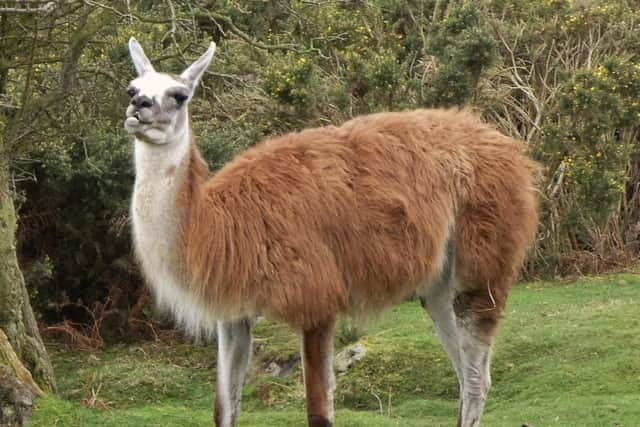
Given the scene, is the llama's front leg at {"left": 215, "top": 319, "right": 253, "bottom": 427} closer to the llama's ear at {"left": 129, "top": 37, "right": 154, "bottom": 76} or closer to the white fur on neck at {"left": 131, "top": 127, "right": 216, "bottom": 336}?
the white fur on neck at {"left": 131, "top": 127, "right": 216, "bottom": 336}

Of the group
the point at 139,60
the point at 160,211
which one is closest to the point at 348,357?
the point at 160,211

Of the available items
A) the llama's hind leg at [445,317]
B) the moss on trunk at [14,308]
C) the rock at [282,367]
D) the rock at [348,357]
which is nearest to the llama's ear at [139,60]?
the moss on trunk at [14,308]

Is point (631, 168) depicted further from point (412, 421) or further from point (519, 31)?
point (412, 421)

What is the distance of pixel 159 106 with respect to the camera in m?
4.69

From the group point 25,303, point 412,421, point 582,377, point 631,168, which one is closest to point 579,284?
point 631,168

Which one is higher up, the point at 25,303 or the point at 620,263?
the point at 25,303

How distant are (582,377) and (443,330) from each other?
1381 mm

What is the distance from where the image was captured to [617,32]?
37.8 feet

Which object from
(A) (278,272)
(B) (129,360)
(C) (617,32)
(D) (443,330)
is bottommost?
(B) (129,360)

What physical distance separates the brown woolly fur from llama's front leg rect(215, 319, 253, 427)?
0.30m

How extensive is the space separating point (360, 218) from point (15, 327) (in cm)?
254

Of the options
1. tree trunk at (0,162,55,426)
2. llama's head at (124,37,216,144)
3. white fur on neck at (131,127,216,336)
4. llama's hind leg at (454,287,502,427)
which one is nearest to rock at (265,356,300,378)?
tree trunk at (0,162,55,426)

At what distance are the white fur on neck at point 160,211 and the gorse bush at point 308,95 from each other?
1.97m

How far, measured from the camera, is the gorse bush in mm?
7402
